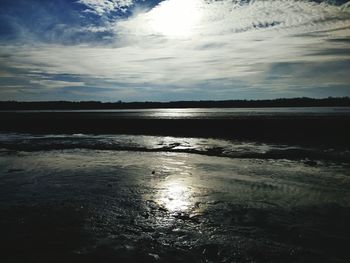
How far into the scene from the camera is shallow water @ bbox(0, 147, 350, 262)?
7.40m

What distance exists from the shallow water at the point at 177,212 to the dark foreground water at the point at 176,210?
0.03m

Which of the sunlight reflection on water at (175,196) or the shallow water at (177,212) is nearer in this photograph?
the shallow water at (177,212)

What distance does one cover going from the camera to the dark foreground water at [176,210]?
7410 mm

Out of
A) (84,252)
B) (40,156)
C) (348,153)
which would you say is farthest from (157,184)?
(348,153)

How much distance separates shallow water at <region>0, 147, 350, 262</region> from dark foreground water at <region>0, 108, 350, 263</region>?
0.03 meters

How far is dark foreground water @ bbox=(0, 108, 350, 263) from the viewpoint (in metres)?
7.41

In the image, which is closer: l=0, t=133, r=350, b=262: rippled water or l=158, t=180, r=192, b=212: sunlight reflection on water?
l=0, t=133, r=350, b=262: rippled water

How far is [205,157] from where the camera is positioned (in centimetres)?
2289

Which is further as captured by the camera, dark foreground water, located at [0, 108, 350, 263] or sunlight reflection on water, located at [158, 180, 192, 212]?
sunlight reflection on water, located at [158, 180, 192, 212]

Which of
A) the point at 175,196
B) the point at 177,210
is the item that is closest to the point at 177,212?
the point at 177,210

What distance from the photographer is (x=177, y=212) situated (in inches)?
407

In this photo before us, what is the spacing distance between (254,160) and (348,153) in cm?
714

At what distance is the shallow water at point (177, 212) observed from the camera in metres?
7.40

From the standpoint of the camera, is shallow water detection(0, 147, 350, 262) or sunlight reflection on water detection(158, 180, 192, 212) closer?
shallow water detection(0, 147, 350, 262)
